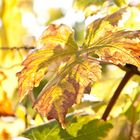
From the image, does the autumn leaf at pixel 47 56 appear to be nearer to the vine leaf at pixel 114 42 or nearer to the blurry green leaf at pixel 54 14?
the vine leaf at pixel 114 42

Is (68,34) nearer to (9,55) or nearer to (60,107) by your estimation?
(60,107)

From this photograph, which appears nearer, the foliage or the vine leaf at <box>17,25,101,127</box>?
the vine leaf at <box>17,25,101,127</box>

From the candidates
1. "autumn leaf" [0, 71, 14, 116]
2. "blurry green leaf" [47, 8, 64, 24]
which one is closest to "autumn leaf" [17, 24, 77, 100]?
"autumn leaf" [0, 71, 14, 116]

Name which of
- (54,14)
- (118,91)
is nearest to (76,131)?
(118,91)

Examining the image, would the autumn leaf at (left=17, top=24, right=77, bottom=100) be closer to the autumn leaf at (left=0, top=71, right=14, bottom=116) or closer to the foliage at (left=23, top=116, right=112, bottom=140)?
the foliage at (left=23, top=116, right=112, bottom=140)

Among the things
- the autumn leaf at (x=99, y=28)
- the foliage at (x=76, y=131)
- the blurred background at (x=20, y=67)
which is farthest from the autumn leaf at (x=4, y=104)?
the autumn leaf at (x=99, y=28)
